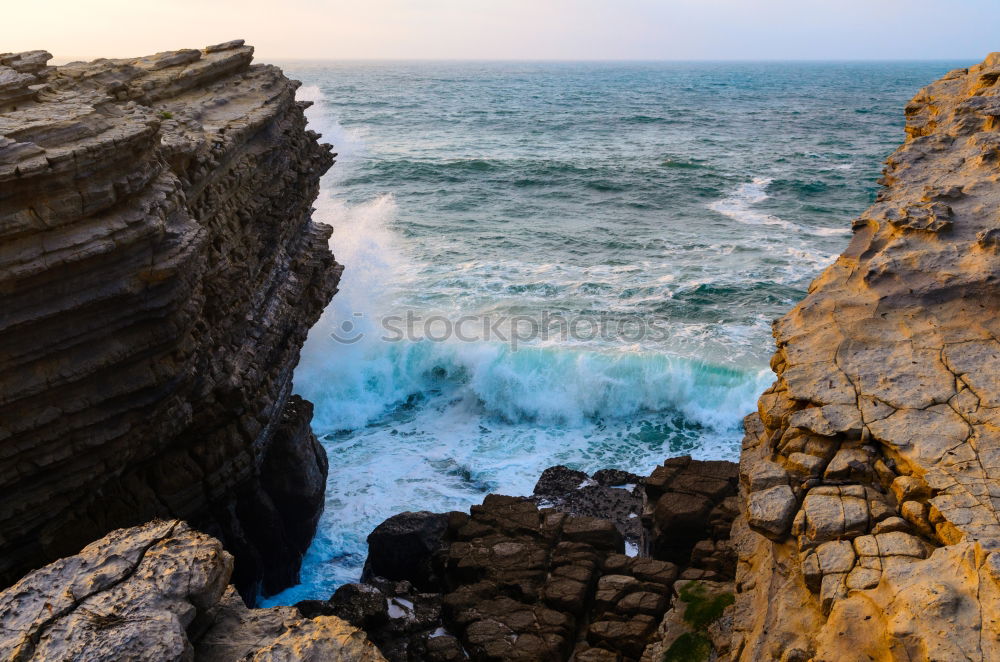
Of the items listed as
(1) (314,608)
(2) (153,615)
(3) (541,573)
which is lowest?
(1) (314,608)

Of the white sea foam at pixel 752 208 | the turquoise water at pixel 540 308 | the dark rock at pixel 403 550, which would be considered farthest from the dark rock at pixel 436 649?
the white sea foam at pixel 752 208

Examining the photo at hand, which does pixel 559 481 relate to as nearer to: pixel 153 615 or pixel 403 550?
pixel 403 550

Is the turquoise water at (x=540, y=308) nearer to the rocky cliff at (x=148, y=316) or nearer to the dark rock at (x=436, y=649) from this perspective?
the rocky cliff at (x=148, y=316)

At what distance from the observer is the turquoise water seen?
15.5 metres

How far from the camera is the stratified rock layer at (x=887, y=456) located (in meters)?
4.93

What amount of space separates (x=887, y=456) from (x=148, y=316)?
299 inches

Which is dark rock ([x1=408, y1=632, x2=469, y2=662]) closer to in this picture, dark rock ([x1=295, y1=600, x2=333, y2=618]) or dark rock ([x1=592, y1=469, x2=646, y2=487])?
dark rock ([x1=295, y1=600, x2=333, y2=618])

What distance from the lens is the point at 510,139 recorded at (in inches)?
2100

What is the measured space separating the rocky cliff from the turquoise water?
7.08 feet

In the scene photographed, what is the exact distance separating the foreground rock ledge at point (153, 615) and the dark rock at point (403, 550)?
5893 millimetres

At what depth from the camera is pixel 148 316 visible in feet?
29.4

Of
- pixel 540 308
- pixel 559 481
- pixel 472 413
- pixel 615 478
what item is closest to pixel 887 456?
pixel 615 478

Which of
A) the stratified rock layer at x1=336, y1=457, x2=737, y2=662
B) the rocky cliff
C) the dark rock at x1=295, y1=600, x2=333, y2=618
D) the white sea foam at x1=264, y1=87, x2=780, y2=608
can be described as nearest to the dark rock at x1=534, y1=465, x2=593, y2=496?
the stratified rock layer at x1=336, y1=457, x2=737, y2=662

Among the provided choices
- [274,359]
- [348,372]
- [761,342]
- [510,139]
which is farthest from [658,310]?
[510,139]
